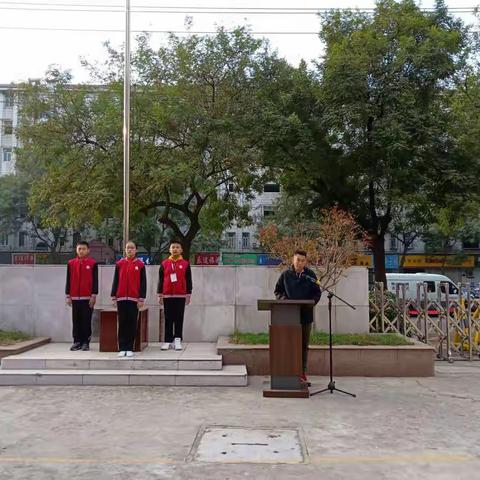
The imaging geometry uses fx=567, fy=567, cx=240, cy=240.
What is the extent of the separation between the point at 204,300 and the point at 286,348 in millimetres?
3389

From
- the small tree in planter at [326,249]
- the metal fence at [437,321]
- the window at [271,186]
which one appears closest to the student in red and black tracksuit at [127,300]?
the small tree in planter at [326,249]

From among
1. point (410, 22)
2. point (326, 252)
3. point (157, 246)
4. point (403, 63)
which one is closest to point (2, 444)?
point (326, 252)

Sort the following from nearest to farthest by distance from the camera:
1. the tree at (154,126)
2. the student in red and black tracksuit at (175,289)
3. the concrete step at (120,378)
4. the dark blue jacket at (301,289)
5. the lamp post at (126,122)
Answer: the dark blue jacket at (301,289), the concrete step at (120,378), the student in red and black tracksuit at (175,289), the lamp post at (126,122), the tree at (154,126)

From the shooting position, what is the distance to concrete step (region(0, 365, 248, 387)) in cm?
785

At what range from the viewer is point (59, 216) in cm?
2020

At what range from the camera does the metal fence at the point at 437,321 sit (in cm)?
1088

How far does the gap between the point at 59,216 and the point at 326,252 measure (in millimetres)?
12850

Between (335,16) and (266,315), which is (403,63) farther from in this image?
(266,315)

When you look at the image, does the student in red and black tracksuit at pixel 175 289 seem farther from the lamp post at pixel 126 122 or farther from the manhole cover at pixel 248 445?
the manhole cover at pixel 248 445

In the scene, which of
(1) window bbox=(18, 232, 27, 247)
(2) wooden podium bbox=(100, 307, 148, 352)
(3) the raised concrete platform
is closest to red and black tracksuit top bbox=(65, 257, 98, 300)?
(2) wooden podium bbox=(100, 307, 148, 352)

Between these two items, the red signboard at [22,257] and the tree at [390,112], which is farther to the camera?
the red signboard at [22,257]

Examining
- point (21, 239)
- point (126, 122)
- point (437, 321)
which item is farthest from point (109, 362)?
point (21, 239)

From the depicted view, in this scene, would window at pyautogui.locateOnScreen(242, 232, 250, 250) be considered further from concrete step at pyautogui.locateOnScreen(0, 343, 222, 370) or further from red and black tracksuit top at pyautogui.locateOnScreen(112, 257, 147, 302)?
concrete step at pyautogui.locateOnScreen(0, 343, 222, 370)

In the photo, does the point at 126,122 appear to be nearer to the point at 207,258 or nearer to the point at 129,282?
the point at 129,282
